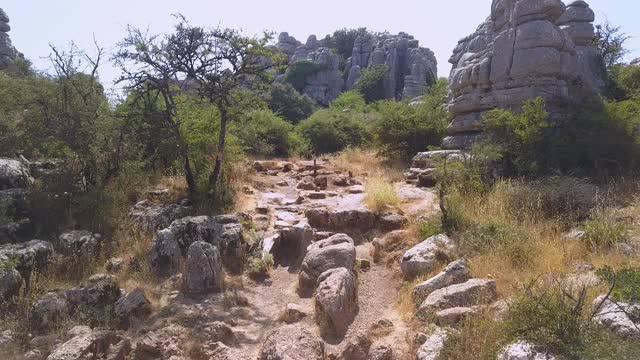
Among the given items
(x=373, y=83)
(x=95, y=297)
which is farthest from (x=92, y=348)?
(x=373, y=83)

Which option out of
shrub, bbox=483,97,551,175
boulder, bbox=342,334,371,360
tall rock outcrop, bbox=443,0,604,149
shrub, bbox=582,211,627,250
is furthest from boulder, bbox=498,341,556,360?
tall rock outcrop, bbox=443,0,604,149

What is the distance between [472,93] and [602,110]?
2899 millimetres

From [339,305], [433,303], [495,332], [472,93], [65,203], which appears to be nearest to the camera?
[495,332]

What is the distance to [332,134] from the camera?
17234 mm

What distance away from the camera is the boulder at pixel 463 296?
4695 mm

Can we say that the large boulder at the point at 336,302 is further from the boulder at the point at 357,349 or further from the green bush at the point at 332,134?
the green bush at the point at 332,134

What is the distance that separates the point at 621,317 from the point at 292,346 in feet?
8.81

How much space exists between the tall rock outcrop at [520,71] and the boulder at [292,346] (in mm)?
7170

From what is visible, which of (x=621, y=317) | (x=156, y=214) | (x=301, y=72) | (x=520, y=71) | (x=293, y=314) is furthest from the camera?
(x=301, y=72)

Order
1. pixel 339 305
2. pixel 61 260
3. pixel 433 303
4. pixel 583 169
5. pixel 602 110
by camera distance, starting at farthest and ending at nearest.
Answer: pixel 602 110 < pixel 583 169 < pixel 61 260 < pixel 339 305 < pixel 433 303

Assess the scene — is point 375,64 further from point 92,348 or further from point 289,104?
point 92,348

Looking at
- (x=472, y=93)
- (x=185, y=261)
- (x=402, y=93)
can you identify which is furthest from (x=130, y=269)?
(x=402, y=93)

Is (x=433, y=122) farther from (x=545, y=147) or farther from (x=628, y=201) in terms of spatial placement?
(x=628, y=201)

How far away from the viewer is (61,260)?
6500 mm
